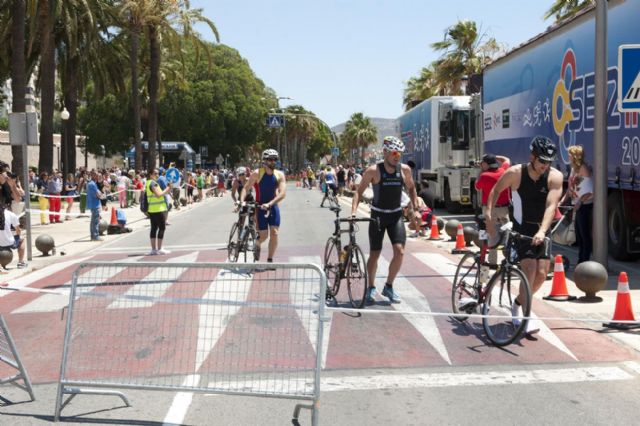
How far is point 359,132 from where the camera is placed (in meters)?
123

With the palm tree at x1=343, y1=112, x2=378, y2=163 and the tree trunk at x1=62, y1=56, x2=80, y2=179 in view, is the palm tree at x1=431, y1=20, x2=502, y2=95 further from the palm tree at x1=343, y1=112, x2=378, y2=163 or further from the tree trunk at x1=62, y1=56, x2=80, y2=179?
the palm tree at x1=343, y1=112, x2=378, y2=163

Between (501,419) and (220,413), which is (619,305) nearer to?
(501,419)

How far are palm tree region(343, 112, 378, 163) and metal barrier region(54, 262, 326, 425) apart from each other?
118 m

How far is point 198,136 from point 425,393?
70.1 metres

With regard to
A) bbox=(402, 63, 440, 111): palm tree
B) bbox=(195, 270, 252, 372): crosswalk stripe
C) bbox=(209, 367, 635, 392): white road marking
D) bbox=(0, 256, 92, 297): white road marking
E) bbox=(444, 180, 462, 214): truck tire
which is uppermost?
bbox=(402, 63, 440, 111): palm tree

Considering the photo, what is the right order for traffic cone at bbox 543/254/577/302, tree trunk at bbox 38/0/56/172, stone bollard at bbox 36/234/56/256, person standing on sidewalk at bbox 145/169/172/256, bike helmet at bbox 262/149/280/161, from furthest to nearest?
tree trunk at bbox 38/0/56/172, stone bollard at bbox 36/234/56/256, person standing on sidewalk at bbox 145/169/172/256, bike helmet at bbox 262/149/280/161, traffic cone at bbox 543/254/577/302

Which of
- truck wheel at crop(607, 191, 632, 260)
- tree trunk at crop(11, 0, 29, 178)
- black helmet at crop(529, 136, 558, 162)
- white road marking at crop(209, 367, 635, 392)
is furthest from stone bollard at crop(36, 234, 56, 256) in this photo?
black helmet at crop(529, 136, 558, 162)

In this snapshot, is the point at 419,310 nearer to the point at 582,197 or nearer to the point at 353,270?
the point at 353,270

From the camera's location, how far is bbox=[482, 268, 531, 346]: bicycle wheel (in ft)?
24.0

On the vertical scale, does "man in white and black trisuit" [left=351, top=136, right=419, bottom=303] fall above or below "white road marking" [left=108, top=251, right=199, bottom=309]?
above

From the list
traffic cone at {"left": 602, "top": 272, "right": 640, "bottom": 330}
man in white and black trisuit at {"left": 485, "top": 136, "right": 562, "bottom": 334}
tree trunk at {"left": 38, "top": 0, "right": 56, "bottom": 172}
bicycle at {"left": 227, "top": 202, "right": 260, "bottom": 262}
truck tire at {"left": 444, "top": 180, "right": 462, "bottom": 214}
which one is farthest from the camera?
tree trunk at {"left": 38, "top": 0, "right": 56, "bottom": 172}

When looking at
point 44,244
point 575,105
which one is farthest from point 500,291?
point 44,244

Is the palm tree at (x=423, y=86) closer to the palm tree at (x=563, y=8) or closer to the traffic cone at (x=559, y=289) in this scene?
the palm tree at (x=563, y=8)

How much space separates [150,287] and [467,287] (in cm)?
371
